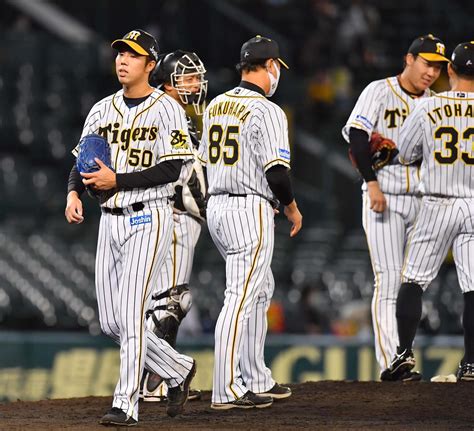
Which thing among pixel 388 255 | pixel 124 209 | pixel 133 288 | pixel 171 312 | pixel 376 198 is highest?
pixel 376 198

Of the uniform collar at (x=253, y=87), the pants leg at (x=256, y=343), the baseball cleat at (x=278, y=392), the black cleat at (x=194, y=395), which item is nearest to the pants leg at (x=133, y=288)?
the pants leg at (x=256, y=343)

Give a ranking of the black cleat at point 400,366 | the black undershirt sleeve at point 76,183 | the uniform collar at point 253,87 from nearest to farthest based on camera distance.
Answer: the black undershirt sleeve at point 76,183
the uniform collar at point 253,87
the black cleat at point 400,366

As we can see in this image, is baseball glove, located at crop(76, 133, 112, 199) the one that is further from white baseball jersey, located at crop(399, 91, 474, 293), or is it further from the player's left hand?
white baseball jersey, located at crop(399, 91, 474, 293)

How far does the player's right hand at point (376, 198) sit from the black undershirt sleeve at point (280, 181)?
3.32ft

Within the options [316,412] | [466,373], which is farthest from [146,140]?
[466,373]

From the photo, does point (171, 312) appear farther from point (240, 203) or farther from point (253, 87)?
point (253, 87)

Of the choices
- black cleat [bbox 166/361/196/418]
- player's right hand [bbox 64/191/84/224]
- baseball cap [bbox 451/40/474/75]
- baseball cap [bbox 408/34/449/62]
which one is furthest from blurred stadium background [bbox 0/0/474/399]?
player's right hand [bbox 64/191/84/224]

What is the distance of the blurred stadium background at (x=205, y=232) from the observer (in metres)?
11.3

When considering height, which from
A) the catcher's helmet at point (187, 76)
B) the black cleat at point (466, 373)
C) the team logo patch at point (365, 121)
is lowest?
the black cleat at point (466, 373)

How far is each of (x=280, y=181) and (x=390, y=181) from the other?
1.29 meters

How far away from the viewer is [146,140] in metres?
6.07

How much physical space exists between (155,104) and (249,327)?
1.45m

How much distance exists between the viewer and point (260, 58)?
6.74 metres

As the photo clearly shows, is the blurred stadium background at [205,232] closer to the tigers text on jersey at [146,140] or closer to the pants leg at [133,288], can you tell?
the tigers text on jersey at [146,140]
